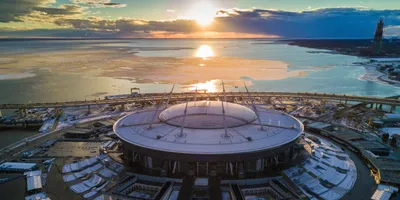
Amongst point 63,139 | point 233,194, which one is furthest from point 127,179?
point 63,139

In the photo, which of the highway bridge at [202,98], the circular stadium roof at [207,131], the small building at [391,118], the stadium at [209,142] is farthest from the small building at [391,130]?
the stadium at [209,142]

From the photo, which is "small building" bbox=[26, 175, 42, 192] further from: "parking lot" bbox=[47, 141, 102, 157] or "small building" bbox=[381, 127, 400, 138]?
"small building" bbox=[381, 127, 400, 138]

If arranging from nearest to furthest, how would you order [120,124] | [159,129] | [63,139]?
[159,129]
[120,124]
[63,139]

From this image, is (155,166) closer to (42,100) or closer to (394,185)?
(394,185)

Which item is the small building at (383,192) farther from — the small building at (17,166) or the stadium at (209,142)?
the small building at (17,166)

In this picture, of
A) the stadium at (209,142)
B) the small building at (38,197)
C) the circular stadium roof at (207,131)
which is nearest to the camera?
the small building at (38,197)

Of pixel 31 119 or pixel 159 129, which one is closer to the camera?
pixel 159 129

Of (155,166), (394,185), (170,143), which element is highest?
(170,143)
